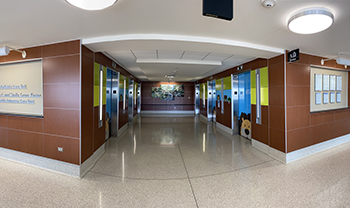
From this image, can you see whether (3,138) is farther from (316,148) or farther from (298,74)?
(316,148)

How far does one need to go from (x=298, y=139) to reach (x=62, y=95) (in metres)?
6.10

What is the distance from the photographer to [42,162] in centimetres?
367

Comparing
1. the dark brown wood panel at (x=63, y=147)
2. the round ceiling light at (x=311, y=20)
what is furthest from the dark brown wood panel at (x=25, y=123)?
the round ceiling light at (x=311, y=20)

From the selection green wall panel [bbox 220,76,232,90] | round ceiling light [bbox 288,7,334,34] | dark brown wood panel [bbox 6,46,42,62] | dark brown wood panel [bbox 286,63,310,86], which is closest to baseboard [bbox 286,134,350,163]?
dark brown wood panel [bbox 286,63,310,86]

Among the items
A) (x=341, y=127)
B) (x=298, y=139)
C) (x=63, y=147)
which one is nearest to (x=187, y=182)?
(x=63, y=147)

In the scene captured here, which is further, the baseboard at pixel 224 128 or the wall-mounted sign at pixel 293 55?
the baseboard at pixel 224 128

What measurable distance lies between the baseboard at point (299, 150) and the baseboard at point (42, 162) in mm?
5003

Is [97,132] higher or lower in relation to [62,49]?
lower

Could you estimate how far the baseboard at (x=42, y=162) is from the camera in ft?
11.2

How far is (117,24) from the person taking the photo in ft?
8.92

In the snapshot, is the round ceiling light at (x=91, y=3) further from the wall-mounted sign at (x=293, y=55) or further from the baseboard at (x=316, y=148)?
the baseboard at (x=316, y=148)

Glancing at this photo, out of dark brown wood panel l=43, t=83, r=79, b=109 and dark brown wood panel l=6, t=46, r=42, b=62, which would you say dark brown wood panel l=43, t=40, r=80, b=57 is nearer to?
dark brown wood panel l=6, t=46, r=42, b=62

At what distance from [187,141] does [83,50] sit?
4.39 meters

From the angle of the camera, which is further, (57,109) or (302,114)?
(302,114)
